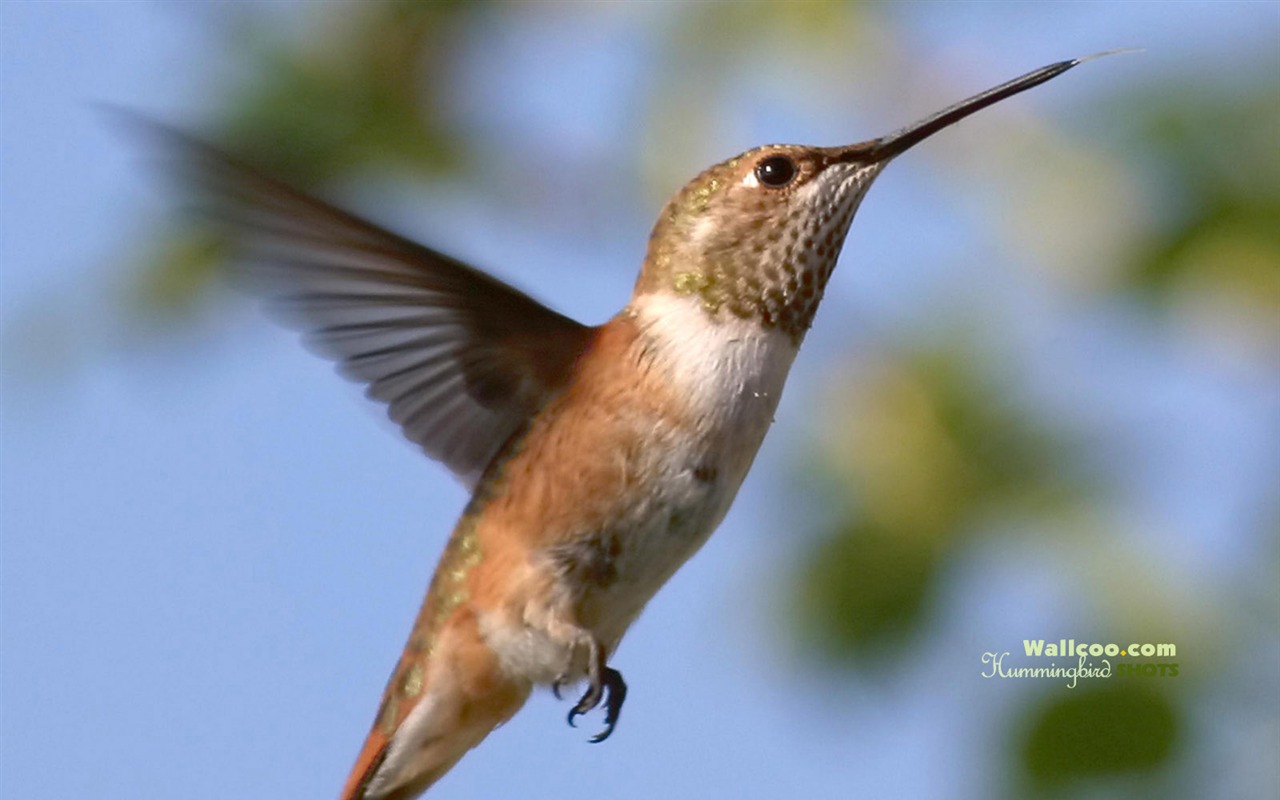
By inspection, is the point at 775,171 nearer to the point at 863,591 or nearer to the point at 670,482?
the point at 670,482

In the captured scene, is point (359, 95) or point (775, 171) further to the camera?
point (359, 95)

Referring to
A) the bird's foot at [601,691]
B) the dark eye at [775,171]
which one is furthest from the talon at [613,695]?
the dark eye at [775,171]

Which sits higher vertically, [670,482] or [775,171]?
[775,171]

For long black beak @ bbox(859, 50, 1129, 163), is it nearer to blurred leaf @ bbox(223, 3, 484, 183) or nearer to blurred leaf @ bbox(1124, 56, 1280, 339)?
blurred leaf @ bbox(1124, 56, 1280, 339)

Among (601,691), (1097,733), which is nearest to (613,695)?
(601,691)

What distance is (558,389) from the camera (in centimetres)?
396

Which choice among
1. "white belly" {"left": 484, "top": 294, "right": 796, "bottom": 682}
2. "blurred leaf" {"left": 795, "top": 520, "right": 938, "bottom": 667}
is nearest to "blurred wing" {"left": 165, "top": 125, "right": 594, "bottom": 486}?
"white belly" {"left": 484, "top": 294, "right": 796, "bottom": 682}

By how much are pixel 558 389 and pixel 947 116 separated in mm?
958

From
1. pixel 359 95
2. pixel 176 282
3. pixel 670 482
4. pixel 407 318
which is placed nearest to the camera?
pixel 670 482

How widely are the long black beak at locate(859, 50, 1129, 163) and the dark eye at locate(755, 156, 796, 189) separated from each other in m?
0.15

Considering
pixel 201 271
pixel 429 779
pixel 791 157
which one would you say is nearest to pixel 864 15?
pixel 791 157

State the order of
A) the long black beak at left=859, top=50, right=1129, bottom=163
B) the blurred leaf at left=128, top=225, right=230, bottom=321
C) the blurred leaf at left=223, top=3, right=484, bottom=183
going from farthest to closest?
the blurred leaf at left=223, top=3, right=484, bottom=183
the blurred leaf at left=128, top=225, right=230, bottom=321
the long black beak at left=859, top=50, right=1129, bottom=163

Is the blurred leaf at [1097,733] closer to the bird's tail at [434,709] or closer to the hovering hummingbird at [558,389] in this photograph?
the hovering hummingbird at [558,389]

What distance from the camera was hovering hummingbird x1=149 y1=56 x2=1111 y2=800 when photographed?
361cm
